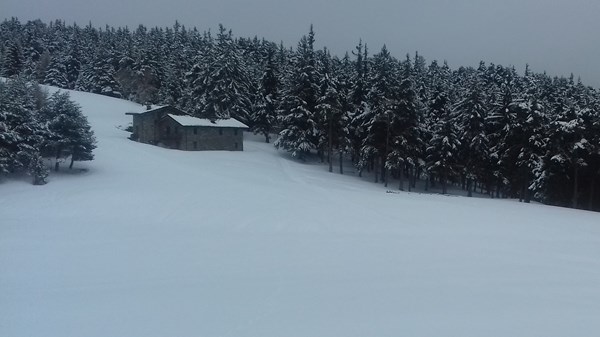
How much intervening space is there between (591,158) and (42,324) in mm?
45372

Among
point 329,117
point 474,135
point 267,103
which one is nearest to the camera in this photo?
point 474,135

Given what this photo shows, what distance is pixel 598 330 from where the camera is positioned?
1242cm

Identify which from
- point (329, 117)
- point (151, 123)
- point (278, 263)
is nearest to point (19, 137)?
point (278, 263)

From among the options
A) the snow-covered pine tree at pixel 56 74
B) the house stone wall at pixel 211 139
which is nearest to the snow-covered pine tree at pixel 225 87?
the house stone wall at pixel 211 139

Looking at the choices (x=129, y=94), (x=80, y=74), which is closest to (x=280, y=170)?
(x=129, y=94)

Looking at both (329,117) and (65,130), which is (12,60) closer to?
(65,130)

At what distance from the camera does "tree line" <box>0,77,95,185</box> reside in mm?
35406

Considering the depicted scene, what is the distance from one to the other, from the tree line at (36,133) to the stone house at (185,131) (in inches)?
692

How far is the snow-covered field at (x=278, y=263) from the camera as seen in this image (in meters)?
12.9

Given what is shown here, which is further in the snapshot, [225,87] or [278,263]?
[225,87]

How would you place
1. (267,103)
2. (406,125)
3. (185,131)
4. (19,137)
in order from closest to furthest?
(19,137) → (406,125) → (185,131) → (267,103)

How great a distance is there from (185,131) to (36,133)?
74.4ft

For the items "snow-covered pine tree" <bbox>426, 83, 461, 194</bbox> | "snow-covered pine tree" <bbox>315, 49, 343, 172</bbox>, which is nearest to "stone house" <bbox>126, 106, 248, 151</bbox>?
"snow-covered pine tree" <bbox>315, 49, 343, 172</bbox>

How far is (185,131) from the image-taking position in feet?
195
